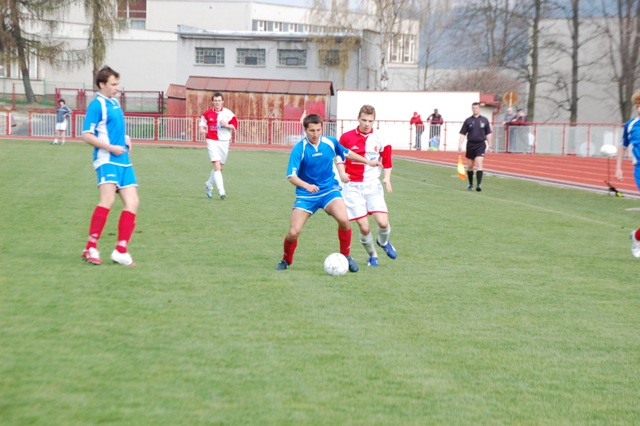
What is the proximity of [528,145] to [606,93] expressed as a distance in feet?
55.6

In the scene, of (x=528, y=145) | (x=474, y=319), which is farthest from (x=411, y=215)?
(x=528, y=145)

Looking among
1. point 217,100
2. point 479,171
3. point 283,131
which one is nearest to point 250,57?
point 283,131

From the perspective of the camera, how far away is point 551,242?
1257 centimetres

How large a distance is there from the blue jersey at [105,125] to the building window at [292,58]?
50789 mm

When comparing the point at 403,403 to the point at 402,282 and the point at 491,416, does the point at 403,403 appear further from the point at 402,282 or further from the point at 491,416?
the point at 402,282

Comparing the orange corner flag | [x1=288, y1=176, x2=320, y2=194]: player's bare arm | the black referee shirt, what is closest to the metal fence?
the orange corner flag

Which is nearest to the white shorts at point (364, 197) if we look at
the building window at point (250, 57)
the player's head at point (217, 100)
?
the player's head at point (217, 100)

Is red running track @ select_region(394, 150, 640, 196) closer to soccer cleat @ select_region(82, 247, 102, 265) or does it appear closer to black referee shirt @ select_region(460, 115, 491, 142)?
black referee shirt @ select_region(460, 115, 491, 142)

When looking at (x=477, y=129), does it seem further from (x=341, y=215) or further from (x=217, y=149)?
(x=341, y=215)

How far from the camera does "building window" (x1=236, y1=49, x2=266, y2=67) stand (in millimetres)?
60625

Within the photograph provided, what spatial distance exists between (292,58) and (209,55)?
5.52 meters

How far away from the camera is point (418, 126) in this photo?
43438 mm

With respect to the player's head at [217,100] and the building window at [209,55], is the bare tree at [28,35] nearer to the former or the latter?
the building window at [209,55]

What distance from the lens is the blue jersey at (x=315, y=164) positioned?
9.26 metres
